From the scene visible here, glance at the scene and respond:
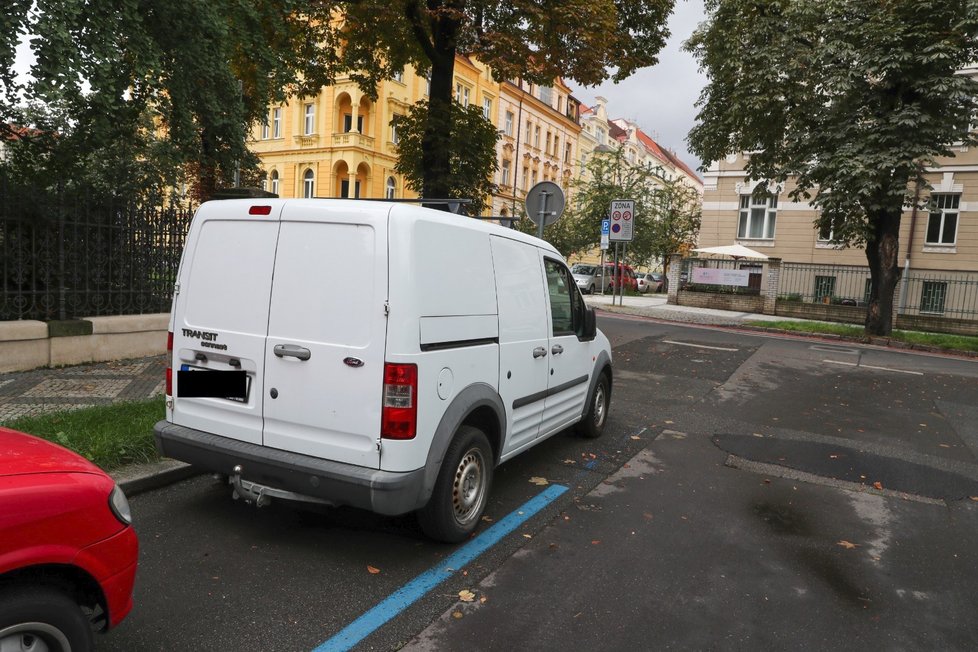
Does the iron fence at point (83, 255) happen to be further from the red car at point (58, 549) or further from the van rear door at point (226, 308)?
the red car at point (58, 549)

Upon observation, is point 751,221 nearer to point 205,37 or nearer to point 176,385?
point 205,37

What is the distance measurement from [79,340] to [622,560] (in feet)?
24.5

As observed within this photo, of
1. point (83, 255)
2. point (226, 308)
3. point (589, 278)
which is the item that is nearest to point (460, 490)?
point (226, 308)

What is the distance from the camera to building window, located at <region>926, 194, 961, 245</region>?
2641 cm

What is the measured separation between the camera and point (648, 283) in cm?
4231

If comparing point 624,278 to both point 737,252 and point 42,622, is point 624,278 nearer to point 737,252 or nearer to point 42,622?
point 737,252

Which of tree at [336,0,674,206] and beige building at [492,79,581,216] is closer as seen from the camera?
tree at [336,0,674,206]

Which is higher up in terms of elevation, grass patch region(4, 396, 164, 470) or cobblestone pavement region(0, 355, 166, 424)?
grass patch region(4, 396, 164, 470)

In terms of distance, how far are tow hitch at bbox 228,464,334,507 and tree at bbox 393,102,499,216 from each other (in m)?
10.3

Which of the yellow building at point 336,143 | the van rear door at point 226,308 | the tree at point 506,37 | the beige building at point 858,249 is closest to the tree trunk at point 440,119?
the tree at point 506,37

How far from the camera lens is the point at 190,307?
404 cm

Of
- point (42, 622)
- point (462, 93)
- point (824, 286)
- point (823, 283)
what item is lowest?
A: point (42, 622)

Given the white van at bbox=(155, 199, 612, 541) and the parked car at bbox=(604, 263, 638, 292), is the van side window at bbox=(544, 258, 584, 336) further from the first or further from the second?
the parked car at bbox=(604, 263, 638, 292)

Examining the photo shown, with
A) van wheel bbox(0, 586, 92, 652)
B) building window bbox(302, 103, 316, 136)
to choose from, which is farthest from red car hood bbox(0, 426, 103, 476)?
building window bbox(302, 103, 316, 136)
